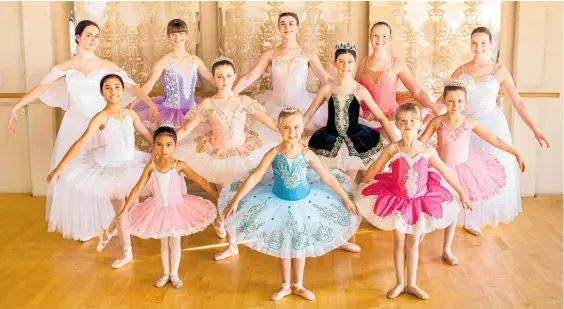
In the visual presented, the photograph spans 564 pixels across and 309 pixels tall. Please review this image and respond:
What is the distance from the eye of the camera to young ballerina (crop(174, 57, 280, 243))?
518 cm

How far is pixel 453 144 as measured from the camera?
16.5ft

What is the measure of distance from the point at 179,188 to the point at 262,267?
88 centimetres

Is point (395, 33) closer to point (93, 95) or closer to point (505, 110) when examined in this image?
point (505, 110)

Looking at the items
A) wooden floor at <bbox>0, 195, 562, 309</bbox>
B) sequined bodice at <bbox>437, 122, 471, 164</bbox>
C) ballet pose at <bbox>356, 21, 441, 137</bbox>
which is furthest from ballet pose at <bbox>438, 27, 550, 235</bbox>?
sequined bodice at <bbox>437, 122, 471, 164</bbox>

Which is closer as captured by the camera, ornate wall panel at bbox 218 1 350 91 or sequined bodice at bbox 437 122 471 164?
sequined bodice at bbox 437 122 471 164

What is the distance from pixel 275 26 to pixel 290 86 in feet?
2.99

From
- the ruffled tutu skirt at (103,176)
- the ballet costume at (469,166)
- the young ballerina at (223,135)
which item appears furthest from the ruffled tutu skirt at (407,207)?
the ruffled tutu skirt at (103,176)

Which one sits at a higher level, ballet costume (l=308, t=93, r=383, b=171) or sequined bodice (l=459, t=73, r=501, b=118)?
sequined bodice (l=459, t=73, r=501, b=118)

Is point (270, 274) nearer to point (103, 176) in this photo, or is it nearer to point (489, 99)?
point (103, 176)

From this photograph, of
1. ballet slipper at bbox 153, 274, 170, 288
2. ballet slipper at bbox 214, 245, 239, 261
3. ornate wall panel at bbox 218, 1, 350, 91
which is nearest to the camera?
ballet slipper at bbox 153, 274, 170, 288

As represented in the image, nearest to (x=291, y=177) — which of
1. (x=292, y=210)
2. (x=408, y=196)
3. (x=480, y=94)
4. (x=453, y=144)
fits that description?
(x=292, y=210)

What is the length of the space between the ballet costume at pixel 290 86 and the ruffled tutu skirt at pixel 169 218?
127 cm

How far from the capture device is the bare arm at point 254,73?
19.2ft

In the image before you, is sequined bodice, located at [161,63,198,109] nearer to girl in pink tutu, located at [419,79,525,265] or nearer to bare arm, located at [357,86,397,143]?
bare arm, located at [357,86,397,143]
